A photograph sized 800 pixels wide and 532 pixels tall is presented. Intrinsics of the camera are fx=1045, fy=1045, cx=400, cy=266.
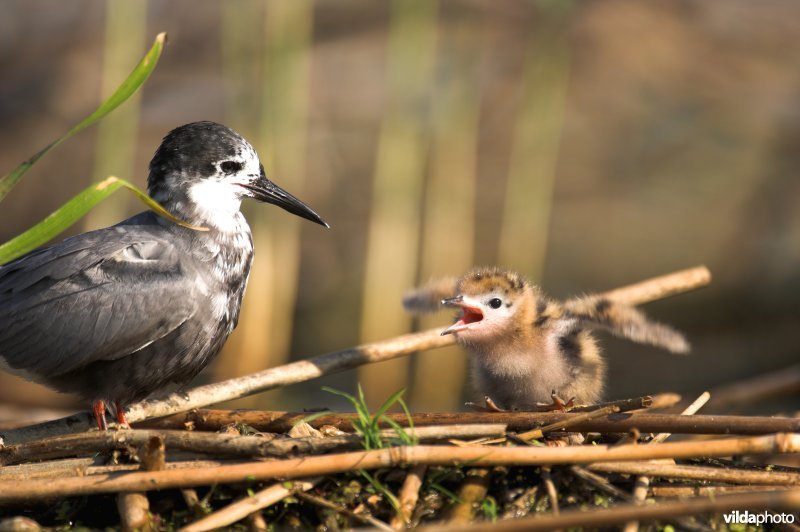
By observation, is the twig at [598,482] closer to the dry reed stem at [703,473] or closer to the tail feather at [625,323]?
the dry reed stem at [703,473]

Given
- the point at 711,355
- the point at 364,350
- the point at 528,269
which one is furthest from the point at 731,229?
the point at 364,350

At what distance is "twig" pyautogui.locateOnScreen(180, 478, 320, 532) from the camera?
3.52 metres

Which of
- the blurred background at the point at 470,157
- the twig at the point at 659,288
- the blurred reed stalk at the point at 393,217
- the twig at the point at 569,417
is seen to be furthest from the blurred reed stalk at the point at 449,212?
the twig at the point at 569,417

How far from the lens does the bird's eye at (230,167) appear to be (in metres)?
5.37

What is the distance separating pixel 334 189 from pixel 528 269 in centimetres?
220

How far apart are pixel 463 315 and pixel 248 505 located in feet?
6.34

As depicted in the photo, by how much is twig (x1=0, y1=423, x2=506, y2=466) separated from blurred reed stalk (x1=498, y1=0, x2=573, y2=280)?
587cm

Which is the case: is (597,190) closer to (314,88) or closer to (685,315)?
(685,315)

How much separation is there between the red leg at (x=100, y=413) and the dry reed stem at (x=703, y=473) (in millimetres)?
2292

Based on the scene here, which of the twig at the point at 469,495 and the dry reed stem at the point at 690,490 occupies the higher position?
the dry reed stem at the point at 690,490

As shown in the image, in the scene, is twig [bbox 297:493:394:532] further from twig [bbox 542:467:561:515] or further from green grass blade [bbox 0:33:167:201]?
green grass blade [bbox 0:33:167:201]

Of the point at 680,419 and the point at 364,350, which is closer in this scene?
the point at 680,419

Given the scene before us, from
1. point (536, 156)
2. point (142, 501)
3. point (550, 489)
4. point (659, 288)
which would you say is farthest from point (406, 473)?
point (536, 156)

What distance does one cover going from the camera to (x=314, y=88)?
10.9 m
